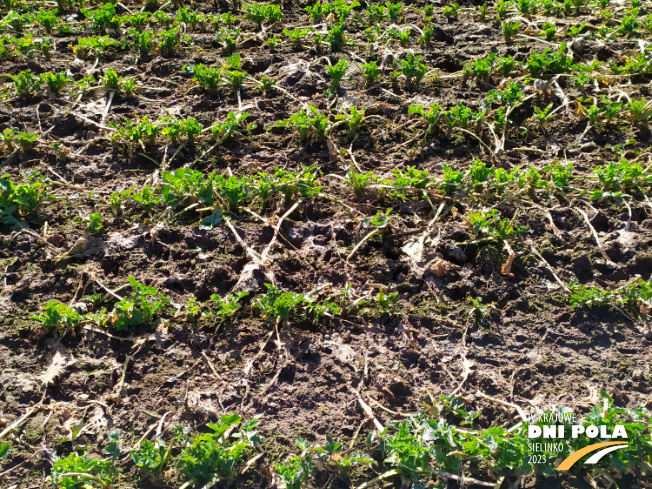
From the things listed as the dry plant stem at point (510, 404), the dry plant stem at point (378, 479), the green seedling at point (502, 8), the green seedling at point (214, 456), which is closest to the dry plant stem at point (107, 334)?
the green seedling at point (214, 456)

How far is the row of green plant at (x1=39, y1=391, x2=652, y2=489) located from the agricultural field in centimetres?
1

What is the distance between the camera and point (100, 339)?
3021mm

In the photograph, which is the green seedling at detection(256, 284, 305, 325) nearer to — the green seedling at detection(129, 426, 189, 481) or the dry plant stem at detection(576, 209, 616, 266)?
the green seedling at detection(129, 426, 189, 481)

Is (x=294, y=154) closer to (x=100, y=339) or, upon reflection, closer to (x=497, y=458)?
(x=100, y=339)

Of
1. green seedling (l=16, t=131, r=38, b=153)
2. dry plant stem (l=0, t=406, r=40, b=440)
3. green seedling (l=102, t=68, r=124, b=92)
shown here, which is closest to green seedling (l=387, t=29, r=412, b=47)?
green seedling (l=102, t=68, r=124, b=92)

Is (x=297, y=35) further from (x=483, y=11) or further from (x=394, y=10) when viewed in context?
(x=483, y=11)

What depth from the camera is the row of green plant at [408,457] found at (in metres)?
2.39

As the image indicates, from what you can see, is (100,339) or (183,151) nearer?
(100,339)

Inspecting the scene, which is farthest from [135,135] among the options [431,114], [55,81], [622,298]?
[622,298]

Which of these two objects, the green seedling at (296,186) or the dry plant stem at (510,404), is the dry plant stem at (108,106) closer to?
the green seedling at (296,186)

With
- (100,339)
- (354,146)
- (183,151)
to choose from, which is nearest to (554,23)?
(354,146)

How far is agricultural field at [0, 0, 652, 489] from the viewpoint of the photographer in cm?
256

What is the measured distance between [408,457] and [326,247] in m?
1.34

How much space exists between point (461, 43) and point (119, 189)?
2.91 meters
